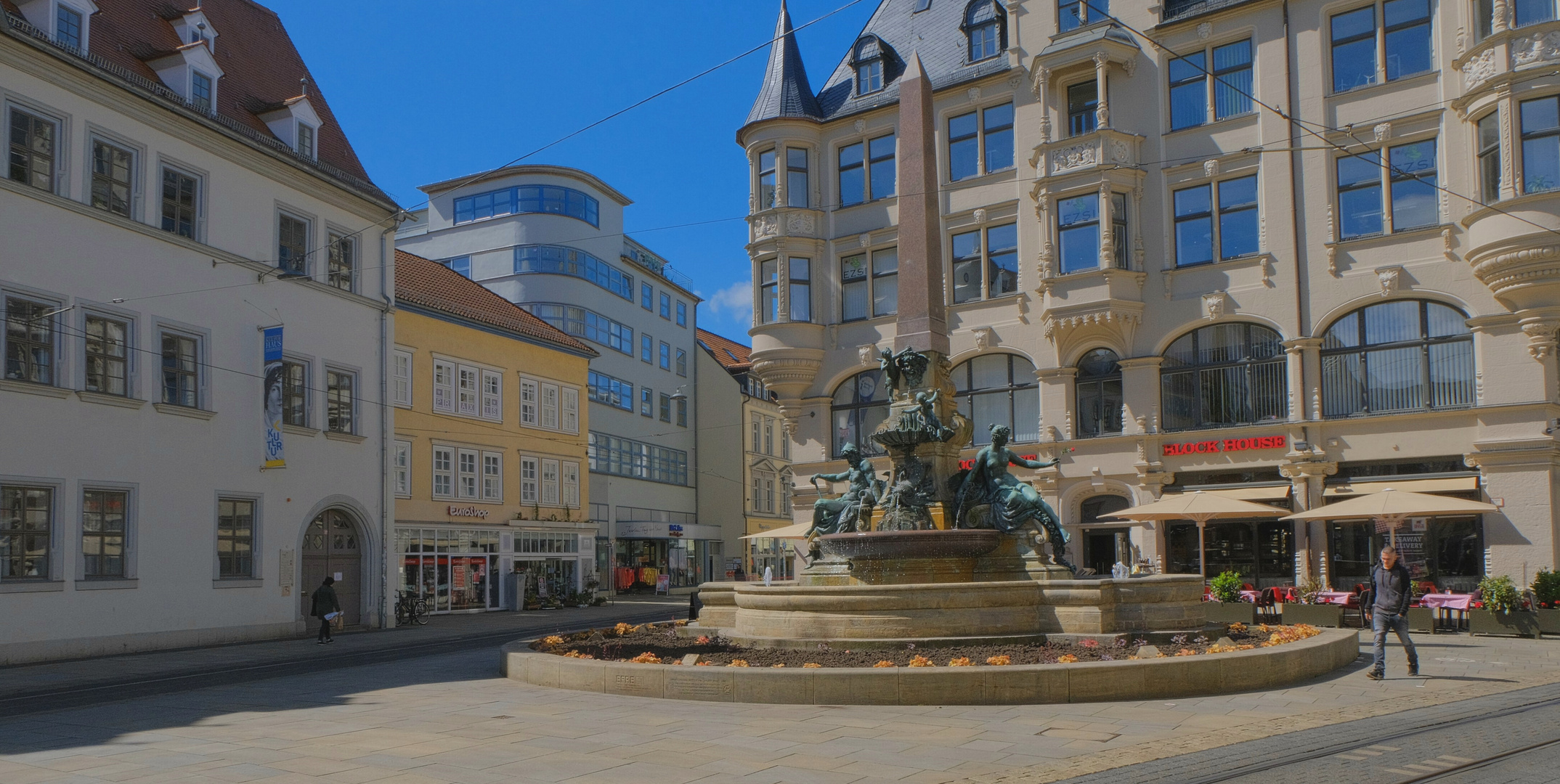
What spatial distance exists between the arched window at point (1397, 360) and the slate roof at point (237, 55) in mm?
24589

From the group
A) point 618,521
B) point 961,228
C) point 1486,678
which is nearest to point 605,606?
point 618,521

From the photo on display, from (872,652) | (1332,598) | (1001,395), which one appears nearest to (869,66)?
(1001,395)

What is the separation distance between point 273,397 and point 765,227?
53.9 feet

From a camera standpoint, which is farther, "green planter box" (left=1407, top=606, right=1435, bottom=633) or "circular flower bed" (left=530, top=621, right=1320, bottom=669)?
"green planter box" (left=1407, top=606, right=1435, bottom=633)

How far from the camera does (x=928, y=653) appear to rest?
13.1m

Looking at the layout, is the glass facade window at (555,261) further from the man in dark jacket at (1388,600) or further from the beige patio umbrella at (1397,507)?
the man in dark jacket at (1388,600)

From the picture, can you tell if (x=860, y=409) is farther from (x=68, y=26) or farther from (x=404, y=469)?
(x=68, y=26)

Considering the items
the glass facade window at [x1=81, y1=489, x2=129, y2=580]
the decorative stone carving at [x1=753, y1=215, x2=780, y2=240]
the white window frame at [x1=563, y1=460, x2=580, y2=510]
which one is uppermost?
the decorative stone carving at [x1=753, y1=215, x2=780, y2=240]

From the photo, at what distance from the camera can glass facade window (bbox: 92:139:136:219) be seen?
23.7 metres

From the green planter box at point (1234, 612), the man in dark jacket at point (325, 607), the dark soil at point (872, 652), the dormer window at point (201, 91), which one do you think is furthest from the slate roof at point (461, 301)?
the green planter box at point (1234, 612)

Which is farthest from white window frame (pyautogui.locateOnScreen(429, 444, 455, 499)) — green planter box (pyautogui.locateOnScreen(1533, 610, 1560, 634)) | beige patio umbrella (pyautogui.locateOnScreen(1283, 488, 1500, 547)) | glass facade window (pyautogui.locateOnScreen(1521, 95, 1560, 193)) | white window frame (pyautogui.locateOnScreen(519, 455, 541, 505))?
glass facade window (pyautogui.locateOnScreen(1521, 95, 1560, 193))

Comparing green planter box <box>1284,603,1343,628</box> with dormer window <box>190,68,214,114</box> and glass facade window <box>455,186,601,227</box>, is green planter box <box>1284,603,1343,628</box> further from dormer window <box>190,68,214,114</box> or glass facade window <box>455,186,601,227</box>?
glass facade window <box>455,186,601,227</box>

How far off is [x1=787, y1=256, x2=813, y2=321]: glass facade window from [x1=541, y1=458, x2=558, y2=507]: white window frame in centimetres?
1109

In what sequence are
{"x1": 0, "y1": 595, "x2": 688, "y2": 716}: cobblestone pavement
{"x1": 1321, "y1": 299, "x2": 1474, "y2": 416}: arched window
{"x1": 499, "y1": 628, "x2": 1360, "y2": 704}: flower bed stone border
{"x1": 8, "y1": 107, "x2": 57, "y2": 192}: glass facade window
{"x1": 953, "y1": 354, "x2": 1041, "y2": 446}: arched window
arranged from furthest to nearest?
{"x1": 953, "y1": 354, "x2": 1041, "y2": 446}: arched window, {"x1": 1321, "y1": 299, "x2": 1474, "y2": 416}: arched window, {"x1": 8, "y1": 107, "x2": 57, "y2": 192}: glass facade window, {"x1": 0, "y1": 595, "x2": 688, "y2": 716}: cobblestone pavement, {"x1": 499, "y1": 628, "x2": 1360, "y2": 704}: flower bed stone border
